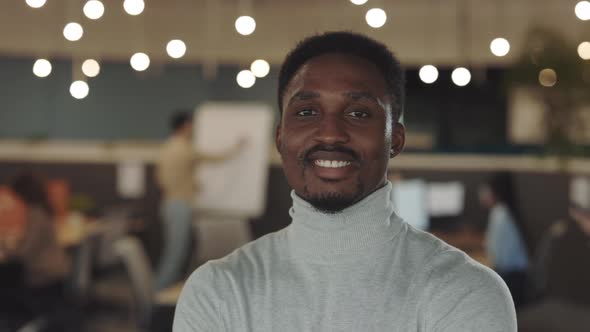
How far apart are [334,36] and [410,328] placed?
410 millimetres

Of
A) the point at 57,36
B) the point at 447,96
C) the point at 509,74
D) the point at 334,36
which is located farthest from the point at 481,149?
the point at 334,36

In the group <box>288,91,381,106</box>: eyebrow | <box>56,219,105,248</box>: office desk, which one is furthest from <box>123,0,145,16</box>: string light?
<box>288,91,381,106</box>: eyebrow

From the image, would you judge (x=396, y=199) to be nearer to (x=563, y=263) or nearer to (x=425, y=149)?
(x=563, y=263)

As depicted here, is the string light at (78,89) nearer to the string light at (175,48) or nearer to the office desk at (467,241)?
the string light at (175,48)

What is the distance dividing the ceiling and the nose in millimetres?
9089

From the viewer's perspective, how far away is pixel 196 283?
101cm

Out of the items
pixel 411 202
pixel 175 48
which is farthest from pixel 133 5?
pixel 411 202

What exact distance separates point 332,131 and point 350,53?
0.40 feet

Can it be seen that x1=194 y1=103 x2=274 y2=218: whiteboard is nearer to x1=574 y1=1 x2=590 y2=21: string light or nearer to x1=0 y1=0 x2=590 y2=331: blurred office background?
x1=0 y1=0 x2=590 y2=331: blurred office background

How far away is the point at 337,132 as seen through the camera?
3.23 feet

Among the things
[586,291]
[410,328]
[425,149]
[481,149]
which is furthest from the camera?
[481,149]

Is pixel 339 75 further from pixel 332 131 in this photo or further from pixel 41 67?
pixel 41 67

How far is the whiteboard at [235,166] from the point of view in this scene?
264 inches

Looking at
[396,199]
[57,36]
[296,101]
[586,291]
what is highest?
[57,36]
